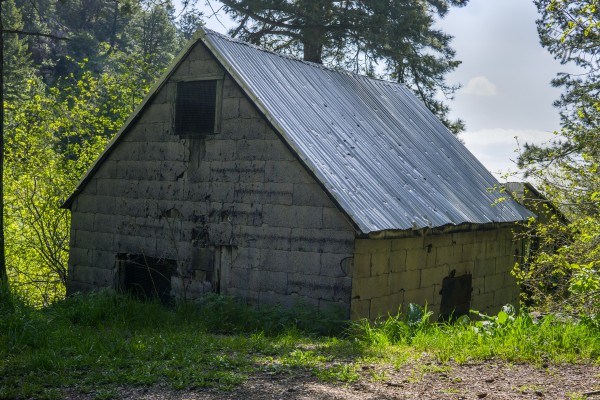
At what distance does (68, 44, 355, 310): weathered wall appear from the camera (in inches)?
508

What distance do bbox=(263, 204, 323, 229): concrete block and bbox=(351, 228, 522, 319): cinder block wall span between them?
840mm

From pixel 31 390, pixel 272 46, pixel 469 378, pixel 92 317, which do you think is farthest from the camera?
pixel 272 46

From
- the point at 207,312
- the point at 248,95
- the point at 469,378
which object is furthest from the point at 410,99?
the point at 469,378

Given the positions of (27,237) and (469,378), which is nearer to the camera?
(469,378)

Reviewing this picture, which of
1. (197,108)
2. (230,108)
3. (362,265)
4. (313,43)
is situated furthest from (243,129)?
(313,43)

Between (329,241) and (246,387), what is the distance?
515 centimetres

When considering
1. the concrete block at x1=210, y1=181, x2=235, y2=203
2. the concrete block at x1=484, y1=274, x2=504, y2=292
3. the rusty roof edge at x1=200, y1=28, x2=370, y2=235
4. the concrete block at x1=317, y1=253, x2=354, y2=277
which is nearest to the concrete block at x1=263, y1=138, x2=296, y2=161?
the rusty roof edge at x1=200, y1=28, x2=370, y2=235

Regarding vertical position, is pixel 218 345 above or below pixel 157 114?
below

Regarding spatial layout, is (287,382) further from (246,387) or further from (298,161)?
(298,161)

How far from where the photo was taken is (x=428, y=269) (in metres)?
14.6

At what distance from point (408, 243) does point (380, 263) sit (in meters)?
0.96

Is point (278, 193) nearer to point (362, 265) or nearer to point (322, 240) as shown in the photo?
point (322, 240)

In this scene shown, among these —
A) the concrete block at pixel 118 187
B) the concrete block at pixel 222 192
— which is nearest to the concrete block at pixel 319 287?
the concrete block at pixel 222 192

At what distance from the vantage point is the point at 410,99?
20.4 m
